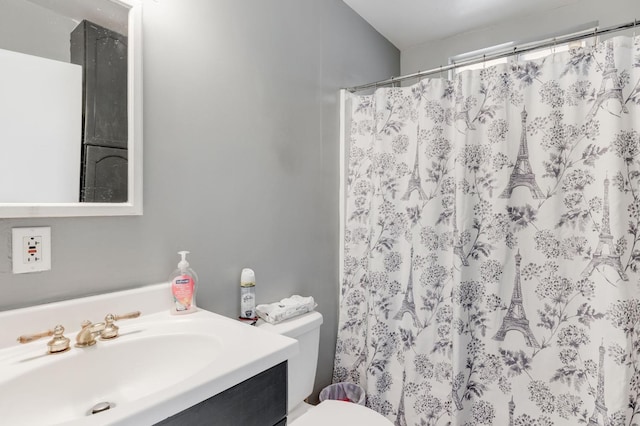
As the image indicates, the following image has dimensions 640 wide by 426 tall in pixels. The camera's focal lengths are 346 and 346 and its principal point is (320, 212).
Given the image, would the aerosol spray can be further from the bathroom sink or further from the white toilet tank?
the bathroom sink

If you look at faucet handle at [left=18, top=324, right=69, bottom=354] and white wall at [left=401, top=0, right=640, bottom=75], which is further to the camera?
white wall at [left=401, top=0, right=640, bottom=75]

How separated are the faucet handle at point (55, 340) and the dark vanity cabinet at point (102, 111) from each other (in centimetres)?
34

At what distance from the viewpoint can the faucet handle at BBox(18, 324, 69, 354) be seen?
78 cm

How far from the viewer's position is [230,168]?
1.30m

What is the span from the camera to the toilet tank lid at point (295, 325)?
1.28m

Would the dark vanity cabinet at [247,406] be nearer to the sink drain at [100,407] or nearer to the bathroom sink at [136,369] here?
the bathroom sink at [136,369]

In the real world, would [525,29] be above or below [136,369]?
above

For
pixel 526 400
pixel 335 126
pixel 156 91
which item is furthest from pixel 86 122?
pixel 526 400

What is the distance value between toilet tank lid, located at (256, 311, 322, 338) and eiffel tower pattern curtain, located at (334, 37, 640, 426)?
0.46 meters

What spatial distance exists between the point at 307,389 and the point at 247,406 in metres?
0.72

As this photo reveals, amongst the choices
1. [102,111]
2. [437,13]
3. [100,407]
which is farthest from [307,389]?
[437,13]

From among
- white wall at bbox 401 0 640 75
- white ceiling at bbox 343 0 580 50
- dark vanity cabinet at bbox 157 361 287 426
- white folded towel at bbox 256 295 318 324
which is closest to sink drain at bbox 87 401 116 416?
dark vanity cabinet at bbox 157 361 287 426

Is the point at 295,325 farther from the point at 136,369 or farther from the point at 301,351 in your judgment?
the point at 136,369

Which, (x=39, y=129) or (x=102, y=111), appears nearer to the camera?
(x=39, y=129)
